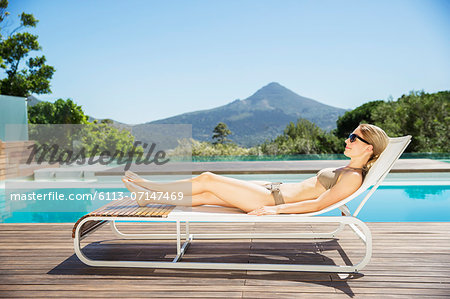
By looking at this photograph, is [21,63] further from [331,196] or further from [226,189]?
[331,196]

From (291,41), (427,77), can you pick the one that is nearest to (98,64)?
(291,41)

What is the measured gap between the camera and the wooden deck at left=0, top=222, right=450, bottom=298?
244cm

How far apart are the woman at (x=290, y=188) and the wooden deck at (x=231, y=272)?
1.45 feet

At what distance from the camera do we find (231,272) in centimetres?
279

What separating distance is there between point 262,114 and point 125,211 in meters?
38.2

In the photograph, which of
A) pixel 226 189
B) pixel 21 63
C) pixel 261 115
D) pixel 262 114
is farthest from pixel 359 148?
pixel 262 114

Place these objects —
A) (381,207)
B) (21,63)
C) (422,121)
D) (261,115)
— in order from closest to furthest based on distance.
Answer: (381,207), (422,121), (21,63), (261,115)

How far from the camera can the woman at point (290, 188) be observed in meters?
2.83

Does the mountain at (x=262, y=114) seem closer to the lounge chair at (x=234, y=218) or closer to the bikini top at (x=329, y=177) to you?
the bikini top at (x=329, y=177)

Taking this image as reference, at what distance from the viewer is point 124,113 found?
110ft

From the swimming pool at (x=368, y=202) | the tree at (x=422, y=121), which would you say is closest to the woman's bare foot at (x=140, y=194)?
the swimming pool at (x=368, y=202)

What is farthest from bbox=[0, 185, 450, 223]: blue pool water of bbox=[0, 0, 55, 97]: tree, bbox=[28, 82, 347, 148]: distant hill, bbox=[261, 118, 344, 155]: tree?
bbox=[28, 82, 347, 148]: distant hill

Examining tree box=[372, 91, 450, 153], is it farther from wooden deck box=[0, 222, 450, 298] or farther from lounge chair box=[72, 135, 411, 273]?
lounge chair box=[72, 135, 411, 273]

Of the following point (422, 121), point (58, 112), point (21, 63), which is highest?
point (21, 63)
